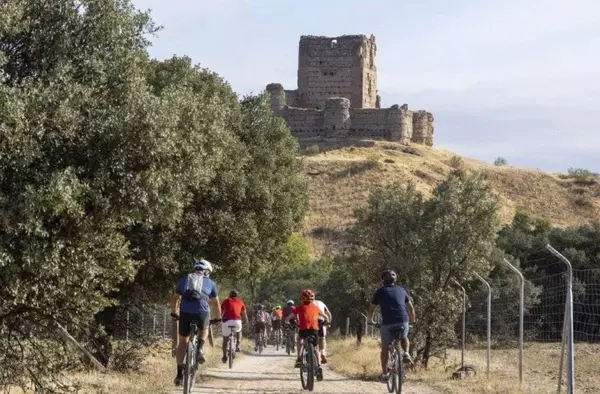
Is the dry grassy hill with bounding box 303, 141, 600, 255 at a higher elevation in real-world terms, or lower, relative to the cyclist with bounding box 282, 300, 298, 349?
higher

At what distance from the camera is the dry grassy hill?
4257 inches

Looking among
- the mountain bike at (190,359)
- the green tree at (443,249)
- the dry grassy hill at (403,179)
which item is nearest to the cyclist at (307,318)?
the mountain bike at (190,359)

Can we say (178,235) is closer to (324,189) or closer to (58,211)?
(58,211)

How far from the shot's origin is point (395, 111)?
15038cm

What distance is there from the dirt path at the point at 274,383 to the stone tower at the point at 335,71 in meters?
145

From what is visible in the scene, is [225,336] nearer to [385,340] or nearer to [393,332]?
[385,340]

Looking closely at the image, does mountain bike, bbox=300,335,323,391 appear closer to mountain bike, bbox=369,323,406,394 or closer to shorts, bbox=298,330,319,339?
shorts, bbox=298,330,319,339

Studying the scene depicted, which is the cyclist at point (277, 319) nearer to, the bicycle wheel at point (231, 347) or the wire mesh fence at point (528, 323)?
the wire mesh fence at point (528, 323)

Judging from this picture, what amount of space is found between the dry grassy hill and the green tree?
74148 mm

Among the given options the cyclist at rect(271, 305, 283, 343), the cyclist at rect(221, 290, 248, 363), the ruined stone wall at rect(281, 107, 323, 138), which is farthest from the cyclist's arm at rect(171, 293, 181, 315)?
the ruined stone wall at rect(281, 107, 323, 138)

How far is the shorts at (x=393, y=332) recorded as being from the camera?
1394 centimetres

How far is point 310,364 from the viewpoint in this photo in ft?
50.1

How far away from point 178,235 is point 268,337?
1897 centimetres

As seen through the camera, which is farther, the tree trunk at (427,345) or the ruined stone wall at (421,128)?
the ruined stone wall at (421,128)
